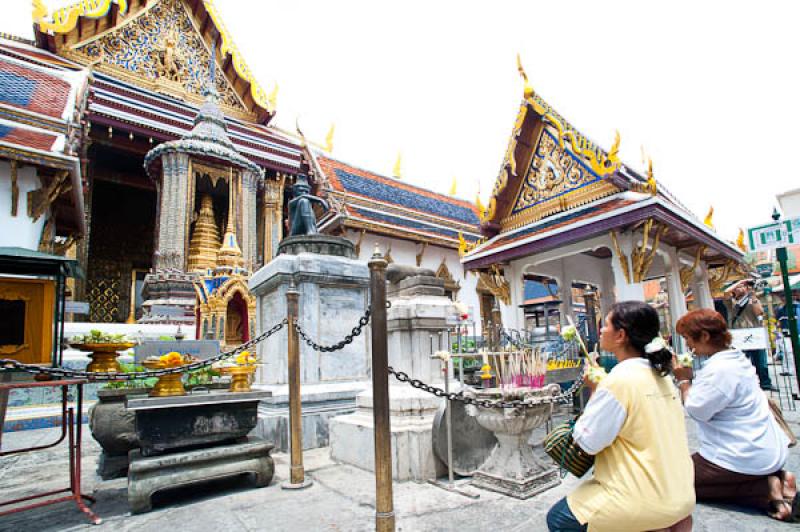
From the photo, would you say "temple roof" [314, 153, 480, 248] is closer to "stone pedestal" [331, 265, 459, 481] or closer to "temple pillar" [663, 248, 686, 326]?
"temple pillar" [663, 248, 686, 326]

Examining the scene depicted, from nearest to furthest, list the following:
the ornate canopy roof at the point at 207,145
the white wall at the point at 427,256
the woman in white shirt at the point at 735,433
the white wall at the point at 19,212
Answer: the woman in white shirt at the point at 735,433
the white wall at the point at 19,212
the ornate canopy roof at the point at 207,145
the white wall at the point at 427,256

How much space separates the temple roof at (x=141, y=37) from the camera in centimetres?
1480

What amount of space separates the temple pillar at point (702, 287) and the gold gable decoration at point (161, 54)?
16.6 meters

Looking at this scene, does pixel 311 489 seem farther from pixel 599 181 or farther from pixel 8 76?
pixel 8 76

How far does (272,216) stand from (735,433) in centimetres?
1560

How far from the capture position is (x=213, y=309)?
33.3ft

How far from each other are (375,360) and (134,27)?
18624mm

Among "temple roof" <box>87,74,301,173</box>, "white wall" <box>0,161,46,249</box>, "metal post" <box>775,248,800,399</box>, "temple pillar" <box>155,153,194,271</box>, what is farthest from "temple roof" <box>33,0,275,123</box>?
"metal post" <box>775,248,800,399</box>

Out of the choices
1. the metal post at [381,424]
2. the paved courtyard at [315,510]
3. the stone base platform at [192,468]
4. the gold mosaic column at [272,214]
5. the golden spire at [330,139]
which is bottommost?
the paved courtyard at [315,510]

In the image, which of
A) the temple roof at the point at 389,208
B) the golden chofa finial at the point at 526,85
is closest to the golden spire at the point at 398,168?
the temple roof at the point at 389,208

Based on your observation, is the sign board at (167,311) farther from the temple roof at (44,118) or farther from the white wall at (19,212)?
the temple roof at (44,118)

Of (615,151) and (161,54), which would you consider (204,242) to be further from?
(615,151)

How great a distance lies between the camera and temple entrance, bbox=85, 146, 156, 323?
16.7 m

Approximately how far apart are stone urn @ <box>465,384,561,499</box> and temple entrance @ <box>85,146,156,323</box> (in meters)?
16.6
